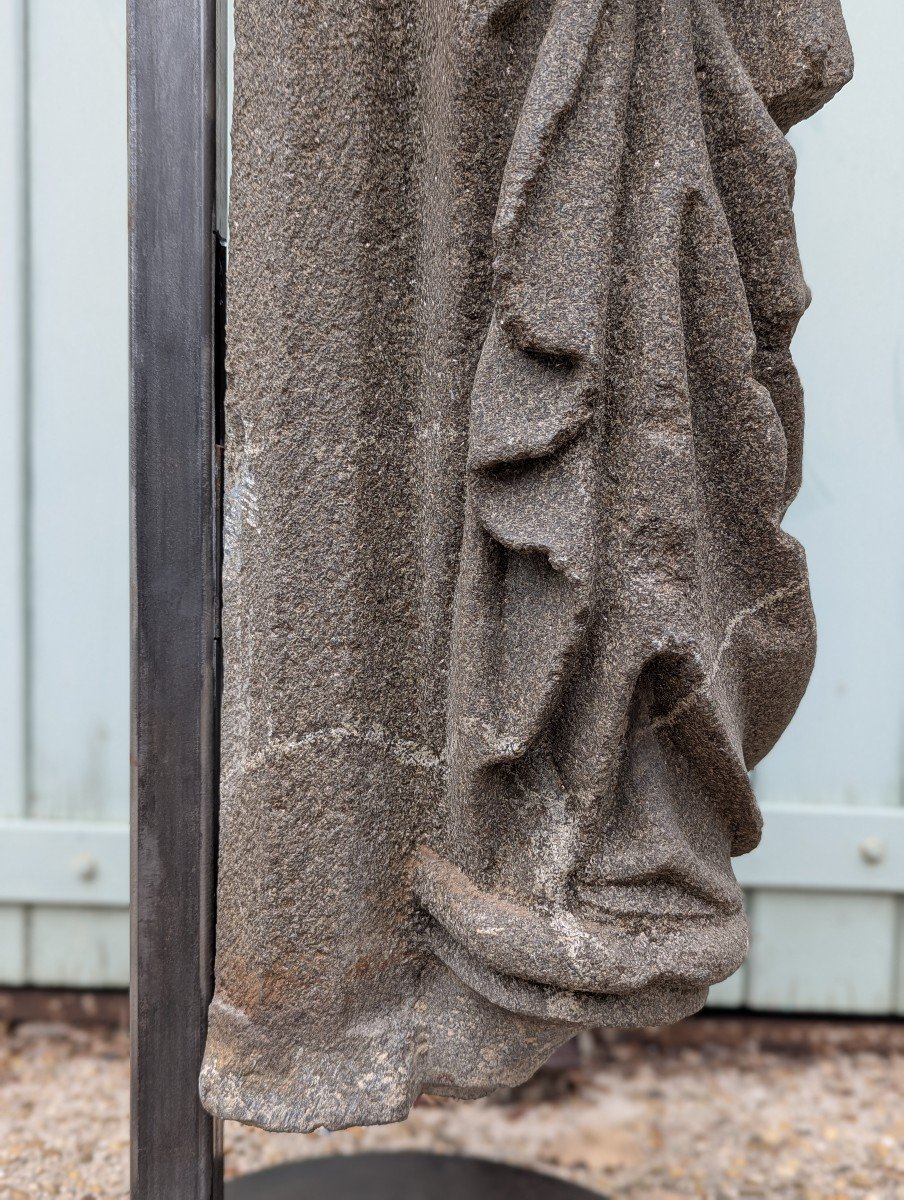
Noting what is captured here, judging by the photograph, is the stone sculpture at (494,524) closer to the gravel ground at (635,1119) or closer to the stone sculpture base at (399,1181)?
the stone sculpture base at (399,1181)

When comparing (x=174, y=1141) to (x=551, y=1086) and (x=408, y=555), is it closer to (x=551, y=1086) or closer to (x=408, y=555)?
(x=408, y=555)

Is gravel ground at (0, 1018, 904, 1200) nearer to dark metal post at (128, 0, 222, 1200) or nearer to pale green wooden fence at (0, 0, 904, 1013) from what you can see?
pale green wooden fence at (0, 0, 904, 1013)

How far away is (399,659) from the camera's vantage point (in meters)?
0.67

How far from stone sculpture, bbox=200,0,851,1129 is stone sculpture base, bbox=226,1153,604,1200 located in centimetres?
35

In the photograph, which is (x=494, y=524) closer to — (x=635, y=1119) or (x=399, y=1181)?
(x=399, y=1181)

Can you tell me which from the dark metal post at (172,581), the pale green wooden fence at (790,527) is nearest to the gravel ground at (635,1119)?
the pale green wooden fence at (790,527)

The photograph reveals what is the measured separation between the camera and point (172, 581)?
679 mm

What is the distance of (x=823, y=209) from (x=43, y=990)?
158 centimetres

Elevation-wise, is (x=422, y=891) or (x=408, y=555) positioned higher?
(x=408, y=555)

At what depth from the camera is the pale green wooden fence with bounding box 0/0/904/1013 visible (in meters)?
1.22

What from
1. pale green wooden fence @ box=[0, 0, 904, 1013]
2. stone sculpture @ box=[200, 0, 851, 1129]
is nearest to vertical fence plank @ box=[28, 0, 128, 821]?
pale green wooden fence @ box=[0, 0, 904, 1013]

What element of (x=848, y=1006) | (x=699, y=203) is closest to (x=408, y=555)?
(x=699, y=203)

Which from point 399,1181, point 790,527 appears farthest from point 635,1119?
point 790,527

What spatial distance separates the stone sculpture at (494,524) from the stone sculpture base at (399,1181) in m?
0.35
